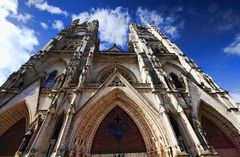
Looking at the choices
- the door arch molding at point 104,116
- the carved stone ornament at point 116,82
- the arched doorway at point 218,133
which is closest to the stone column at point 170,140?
the door arch molding at point 104,116

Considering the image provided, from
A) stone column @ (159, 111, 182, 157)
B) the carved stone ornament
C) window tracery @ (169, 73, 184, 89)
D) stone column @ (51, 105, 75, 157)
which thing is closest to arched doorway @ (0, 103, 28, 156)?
stone column @ (51, 105, 75, 157)

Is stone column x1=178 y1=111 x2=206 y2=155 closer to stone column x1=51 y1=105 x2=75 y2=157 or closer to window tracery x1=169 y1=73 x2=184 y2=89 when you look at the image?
window tracery x1=169 y1=73 x2=184 y2=89

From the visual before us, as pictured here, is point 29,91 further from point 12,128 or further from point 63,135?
point 63,135

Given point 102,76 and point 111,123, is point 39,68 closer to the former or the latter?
point 102,76

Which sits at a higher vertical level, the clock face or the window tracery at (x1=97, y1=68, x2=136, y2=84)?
the window tracery at (x1=97, y1=68, x2=136, y2=84)

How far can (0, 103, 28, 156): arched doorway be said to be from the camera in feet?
29.8

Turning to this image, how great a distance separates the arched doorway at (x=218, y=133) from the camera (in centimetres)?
1003

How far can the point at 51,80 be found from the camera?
14.2 m

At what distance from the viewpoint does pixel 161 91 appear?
438 inches

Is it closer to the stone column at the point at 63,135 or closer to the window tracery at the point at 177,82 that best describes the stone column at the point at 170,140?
the stone column at the point at 63,135

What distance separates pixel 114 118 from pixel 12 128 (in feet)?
21.8

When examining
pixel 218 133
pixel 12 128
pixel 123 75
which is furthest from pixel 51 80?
pixel 218 133

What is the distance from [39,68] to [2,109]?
5.48m

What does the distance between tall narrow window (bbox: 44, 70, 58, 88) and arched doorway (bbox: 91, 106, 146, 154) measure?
6.49m
